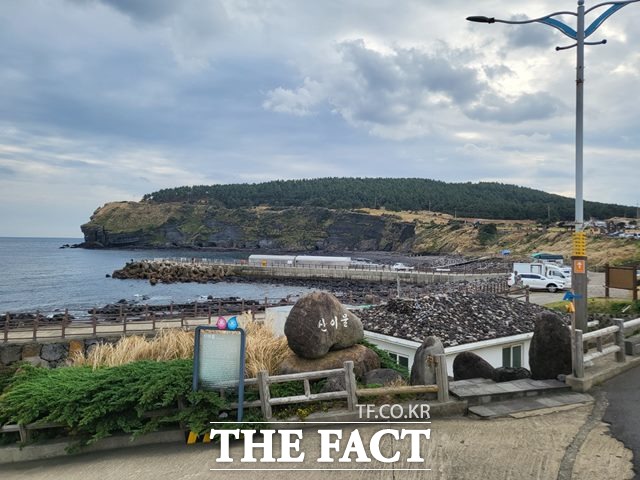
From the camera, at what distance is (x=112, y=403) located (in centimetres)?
804

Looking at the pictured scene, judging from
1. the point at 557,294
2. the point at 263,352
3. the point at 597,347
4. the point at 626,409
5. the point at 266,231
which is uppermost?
the point at 266,231

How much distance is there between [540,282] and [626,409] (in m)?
31.7

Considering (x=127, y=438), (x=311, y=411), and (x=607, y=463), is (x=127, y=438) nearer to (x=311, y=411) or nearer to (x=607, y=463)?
(x=311, y=411)

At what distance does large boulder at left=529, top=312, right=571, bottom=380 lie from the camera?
9359mm

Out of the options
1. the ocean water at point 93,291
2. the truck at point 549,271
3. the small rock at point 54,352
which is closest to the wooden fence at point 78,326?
the small rock at point 54,352

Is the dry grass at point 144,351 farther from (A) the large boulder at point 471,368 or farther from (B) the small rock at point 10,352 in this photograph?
(B) the small rock at point 10,352

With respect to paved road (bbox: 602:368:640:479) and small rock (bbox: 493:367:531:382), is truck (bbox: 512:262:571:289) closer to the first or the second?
paved road (bbox: 602:368:640:479)

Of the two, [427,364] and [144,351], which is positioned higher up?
[427,364]

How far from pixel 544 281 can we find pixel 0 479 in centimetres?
3739

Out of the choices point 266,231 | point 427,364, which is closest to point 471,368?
point 427,364

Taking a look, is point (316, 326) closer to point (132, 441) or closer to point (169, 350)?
point (169, 350)

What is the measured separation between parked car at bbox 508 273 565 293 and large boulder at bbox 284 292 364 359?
103 ft

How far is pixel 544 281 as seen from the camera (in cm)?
3738

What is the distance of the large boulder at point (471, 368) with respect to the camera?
1050cm
